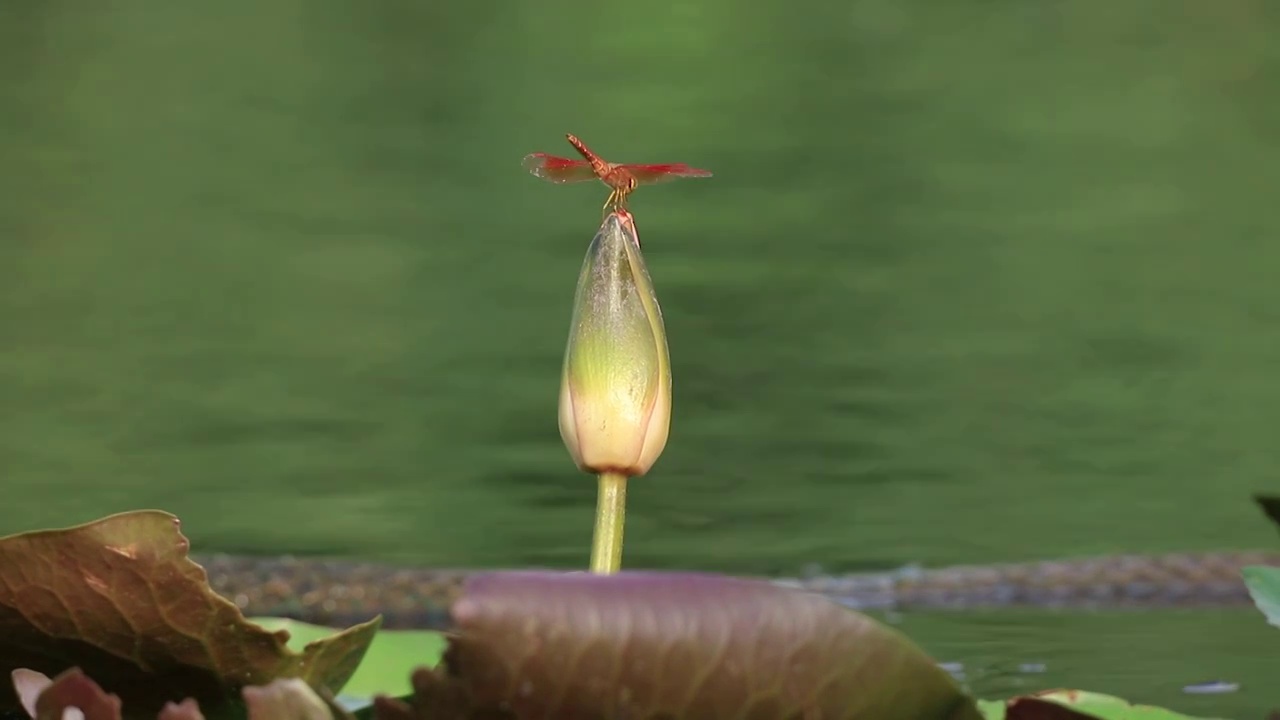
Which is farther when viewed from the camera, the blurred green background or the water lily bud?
the blurred green background

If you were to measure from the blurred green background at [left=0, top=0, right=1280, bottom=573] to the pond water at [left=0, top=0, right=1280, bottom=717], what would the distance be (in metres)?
0.01

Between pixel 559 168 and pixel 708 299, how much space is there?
3.21m

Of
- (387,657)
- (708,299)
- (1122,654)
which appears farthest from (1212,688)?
(708,299)

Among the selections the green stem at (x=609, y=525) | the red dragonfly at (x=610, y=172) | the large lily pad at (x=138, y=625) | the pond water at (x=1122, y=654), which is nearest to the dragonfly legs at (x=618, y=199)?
the red dragonfly at (x=610, y=172)

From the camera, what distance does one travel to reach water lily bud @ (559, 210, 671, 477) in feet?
2.64

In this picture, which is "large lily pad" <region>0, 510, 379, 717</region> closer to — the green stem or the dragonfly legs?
the green stem

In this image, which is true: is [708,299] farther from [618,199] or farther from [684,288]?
[618,199]

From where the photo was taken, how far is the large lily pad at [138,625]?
70 cm

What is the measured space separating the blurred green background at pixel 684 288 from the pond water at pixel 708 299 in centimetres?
1

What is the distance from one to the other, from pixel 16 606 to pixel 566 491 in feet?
6.74

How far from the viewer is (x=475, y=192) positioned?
18.4 ft

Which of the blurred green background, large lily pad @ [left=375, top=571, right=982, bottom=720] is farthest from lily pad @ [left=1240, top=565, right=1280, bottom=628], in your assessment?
the blurred green background

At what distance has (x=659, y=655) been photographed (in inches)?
23.6

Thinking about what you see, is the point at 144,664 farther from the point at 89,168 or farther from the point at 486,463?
the point at 89,168
